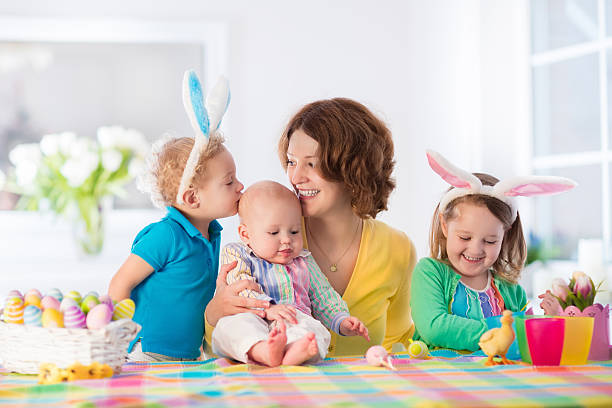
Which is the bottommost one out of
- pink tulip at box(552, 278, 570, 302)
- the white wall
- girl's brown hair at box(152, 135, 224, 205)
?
pink tulip at box(552, 278, 570, 302)

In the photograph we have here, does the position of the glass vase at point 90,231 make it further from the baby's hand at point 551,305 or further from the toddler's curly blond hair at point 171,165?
the baby's hand at point 551,305

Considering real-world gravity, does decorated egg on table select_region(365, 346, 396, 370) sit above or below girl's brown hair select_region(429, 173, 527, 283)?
below

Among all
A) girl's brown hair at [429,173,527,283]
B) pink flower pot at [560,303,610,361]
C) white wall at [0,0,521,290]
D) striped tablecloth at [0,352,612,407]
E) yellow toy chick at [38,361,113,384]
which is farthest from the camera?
white wall at [0,0,521,290]

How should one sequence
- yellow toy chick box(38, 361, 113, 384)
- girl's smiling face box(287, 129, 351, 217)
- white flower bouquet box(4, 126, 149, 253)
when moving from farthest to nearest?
1. white flower bouquet box(4, 126, 149, 253)
2. girl's smiling face box(287, 129, 351, 217)
3. yellow toy chick box(38, 361, 113, 384)

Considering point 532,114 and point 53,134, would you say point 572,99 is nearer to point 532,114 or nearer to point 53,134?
point 532,114

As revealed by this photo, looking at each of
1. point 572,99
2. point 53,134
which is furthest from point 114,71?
point 572,99

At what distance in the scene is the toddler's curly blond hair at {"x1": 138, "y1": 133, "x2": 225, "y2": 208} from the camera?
5.16ft

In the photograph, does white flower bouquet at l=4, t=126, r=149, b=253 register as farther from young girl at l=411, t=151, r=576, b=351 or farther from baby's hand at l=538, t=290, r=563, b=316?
baby's hand at l=538, t=290, r=563, b=316

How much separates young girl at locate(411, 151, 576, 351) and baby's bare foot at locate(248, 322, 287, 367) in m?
0.42

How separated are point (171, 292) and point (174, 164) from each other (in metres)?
0.30

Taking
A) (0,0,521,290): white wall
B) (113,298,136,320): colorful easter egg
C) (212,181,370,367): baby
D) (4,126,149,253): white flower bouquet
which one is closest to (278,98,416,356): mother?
(212,181,370,367): baby

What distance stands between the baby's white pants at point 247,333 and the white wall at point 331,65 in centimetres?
226

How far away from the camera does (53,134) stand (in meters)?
3.70

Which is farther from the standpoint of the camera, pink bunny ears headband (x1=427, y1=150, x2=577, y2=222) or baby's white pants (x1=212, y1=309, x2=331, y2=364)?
pink bunny ears headband (x1=427, y1=150, x2=577, y2=222)
